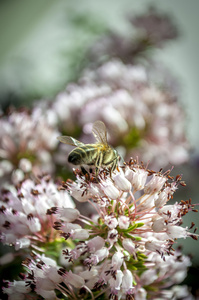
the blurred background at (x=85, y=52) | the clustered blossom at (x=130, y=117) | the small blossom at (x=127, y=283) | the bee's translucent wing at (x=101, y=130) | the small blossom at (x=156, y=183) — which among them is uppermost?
the blurred background at (x=85, y=52)

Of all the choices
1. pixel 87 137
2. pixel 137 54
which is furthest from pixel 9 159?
pixel 137 54

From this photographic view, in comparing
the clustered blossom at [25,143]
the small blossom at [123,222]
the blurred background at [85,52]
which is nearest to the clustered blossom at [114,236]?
the small blossom at [123,222]

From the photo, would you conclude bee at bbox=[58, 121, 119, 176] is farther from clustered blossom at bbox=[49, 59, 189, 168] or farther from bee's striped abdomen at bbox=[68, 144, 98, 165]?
clustered blossom at bbox=[49, 59, 189, 168]

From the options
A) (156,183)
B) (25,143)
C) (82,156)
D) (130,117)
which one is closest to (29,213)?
(82,156)

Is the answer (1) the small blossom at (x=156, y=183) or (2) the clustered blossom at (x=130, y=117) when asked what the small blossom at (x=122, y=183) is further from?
(2) the clustered blossom at (x=130, y=117)

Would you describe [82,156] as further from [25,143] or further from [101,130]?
[25,143]

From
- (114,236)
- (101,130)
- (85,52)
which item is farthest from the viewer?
(85,52)
